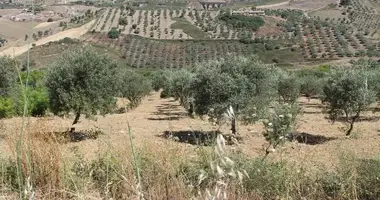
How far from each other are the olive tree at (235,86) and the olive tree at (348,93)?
3828 mm

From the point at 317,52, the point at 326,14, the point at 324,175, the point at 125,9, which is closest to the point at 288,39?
the point at 317,52

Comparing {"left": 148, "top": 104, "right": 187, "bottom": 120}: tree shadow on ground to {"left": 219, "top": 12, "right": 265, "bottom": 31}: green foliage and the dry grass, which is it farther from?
{"left": 219, "top": 12, "right": 265, "bottom": 31}: green foliage

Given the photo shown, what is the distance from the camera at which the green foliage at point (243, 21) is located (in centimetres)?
13800

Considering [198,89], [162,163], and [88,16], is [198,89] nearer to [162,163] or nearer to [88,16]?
[162,163]

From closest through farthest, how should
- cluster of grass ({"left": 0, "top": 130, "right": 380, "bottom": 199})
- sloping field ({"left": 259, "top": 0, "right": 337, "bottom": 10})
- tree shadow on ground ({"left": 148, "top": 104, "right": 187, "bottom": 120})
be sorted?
cluster of grass ({"left": 0, "top": 130, "right": 380, "bottom": 199}), tree shadow on ground ({"left": 148, "top": 104, "right": 187, "bottom": 120}), sloping field ({"left": 259, "top": 0, "right": 337, "bottom": 10})

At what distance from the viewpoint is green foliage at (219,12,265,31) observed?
453 feet

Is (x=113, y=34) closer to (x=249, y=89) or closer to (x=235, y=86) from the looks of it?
(x=249, y=89)

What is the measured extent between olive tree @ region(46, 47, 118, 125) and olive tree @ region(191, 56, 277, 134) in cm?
431

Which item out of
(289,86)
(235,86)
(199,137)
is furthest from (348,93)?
(199,137)

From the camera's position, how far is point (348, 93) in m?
22.9

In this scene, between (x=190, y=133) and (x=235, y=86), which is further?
(x=190, y=133)

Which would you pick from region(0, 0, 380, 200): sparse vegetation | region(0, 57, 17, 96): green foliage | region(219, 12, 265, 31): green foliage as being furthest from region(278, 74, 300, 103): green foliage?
region(219, 12, 265, 31): green foliage

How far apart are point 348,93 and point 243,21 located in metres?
123

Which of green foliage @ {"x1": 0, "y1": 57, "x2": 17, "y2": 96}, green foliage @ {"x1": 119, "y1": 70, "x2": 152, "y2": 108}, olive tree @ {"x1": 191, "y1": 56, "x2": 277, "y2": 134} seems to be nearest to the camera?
olive tree @ {"x1": 191, "y1": 56, "x2": 277, "y2": 134}
